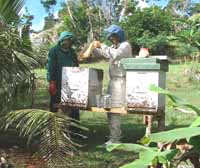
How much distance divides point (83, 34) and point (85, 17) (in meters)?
3.74

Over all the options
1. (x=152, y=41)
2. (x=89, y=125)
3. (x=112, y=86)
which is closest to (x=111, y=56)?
(x=112, y=86)

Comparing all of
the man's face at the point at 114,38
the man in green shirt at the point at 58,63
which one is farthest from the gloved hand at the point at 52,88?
the man's face at the point at 114,38

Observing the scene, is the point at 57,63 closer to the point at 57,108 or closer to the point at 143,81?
the point at 57,108

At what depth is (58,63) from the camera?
22.7 feet

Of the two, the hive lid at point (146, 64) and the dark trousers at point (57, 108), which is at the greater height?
the hive lid at point (146, 64)

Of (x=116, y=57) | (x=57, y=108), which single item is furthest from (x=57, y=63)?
(x=116, y=57)

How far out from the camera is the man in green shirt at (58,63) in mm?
6781

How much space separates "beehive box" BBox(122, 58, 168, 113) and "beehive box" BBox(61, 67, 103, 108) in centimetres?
48

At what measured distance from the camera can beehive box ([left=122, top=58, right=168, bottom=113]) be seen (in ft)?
19.2

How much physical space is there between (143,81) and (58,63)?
1364mm

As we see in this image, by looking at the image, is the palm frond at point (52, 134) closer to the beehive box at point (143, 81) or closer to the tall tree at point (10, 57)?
the tall tree at point (10, 57)

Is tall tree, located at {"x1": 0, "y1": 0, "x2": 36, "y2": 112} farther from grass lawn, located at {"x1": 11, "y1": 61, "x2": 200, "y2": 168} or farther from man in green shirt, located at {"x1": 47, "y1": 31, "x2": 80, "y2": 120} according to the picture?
man in green shirt, located at {"x1": 47, "y1": 31, "x2": 80, "y2": 120}

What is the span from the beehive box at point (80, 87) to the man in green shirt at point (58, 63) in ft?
0.84

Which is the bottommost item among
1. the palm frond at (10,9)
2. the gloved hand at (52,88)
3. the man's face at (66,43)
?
the gloved hand at (52,88)
